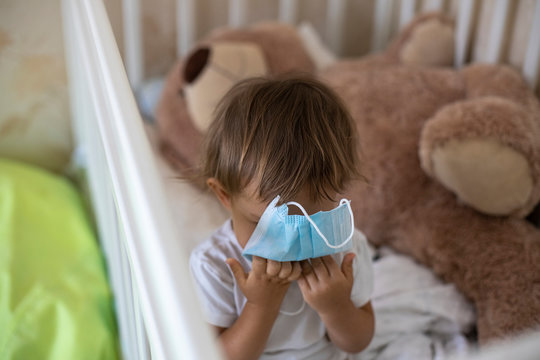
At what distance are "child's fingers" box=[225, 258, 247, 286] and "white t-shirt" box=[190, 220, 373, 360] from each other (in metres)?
0.05

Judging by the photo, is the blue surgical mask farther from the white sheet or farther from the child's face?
A: the white sheet

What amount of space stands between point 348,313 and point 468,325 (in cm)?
33

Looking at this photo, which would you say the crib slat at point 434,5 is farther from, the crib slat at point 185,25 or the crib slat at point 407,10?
the crib slat at point 185,25

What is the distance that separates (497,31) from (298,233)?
2.55 feet

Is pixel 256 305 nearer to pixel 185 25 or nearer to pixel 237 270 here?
pixel 237 270

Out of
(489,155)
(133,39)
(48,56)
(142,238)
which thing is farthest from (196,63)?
(142,238)

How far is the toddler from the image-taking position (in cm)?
63

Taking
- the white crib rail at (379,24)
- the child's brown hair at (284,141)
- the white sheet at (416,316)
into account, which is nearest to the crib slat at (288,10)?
the white crib rail at (379,24)

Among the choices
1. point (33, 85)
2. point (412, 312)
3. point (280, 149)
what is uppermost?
point (280, 149)

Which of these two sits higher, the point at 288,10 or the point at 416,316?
the point at 288,10

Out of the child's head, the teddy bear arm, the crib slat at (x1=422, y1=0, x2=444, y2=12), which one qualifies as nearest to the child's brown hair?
the child's head

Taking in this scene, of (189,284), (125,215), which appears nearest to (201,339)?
(189,284)

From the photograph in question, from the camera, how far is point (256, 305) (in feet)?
2.25

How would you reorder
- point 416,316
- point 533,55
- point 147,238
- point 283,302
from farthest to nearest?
point 533,55
point 416,316
point 283,302
point 147,238
